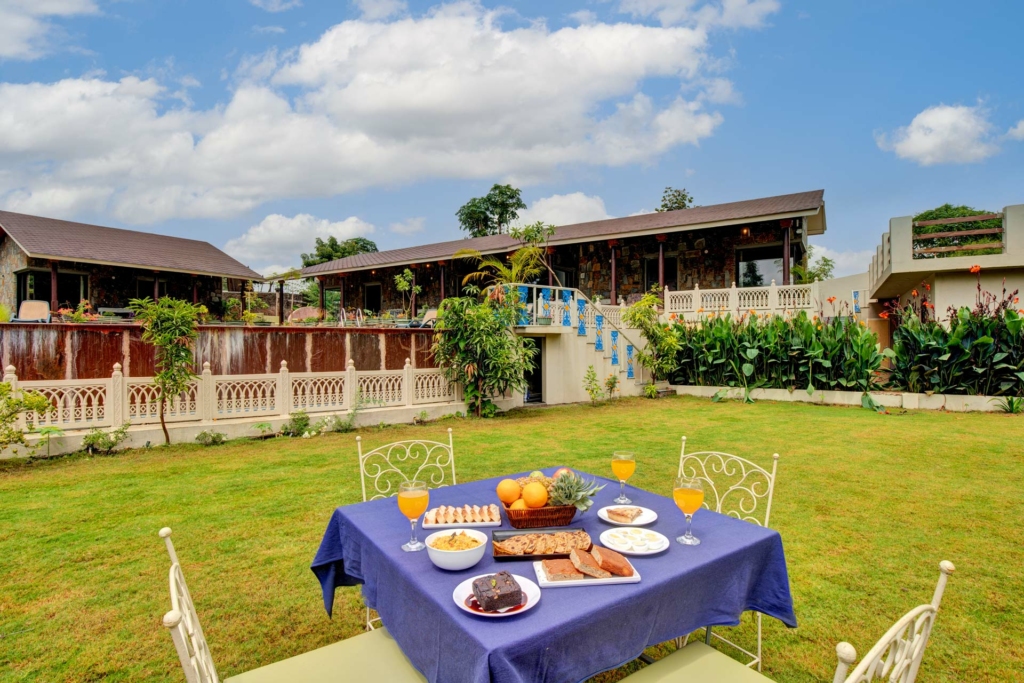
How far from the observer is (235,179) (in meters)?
31.8

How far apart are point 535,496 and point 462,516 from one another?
0.33 meters

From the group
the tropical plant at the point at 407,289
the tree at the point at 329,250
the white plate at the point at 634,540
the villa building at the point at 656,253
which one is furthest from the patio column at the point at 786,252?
the tree at the point at 329,250

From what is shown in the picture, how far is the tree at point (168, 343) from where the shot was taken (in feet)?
24.0

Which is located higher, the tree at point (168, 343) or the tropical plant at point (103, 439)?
the tree at point (168, 343)

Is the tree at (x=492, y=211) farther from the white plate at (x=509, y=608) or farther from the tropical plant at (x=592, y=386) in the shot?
the white plate at (x=509, y=608)

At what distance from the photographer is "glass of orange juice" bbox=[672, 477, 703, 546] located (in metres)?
1.90

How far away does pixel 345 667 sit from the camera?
1.77 m

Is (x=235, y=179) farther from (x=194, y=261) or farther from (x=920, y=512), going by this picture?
(x=920, y=512)

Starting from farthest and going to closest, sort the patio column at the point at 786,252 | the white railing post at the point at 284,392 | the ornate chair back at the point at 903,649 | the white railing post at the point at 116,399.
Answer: the patio column at the point at 786,252 < the white railing post at the point at 284,392 < the white railing post at the point at 116,399 < the ornate chair back at the point at 903,649

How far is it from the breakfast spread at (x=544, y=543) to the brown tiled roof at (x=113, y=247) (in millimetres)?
19221

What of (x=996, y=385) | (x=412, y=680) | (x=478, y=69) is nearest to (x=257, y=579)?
(x=412, y=680)

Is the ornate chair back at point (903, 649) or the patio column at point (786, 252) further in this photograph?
the patio column at point (786, 252)

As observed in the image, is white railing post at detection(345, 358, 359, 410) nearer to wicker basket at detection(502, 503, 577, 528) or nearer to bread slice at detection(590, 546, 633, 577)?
wicker basket at detection(502, 503, 577, 528)

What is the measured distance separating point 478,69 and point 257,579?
16020mm
